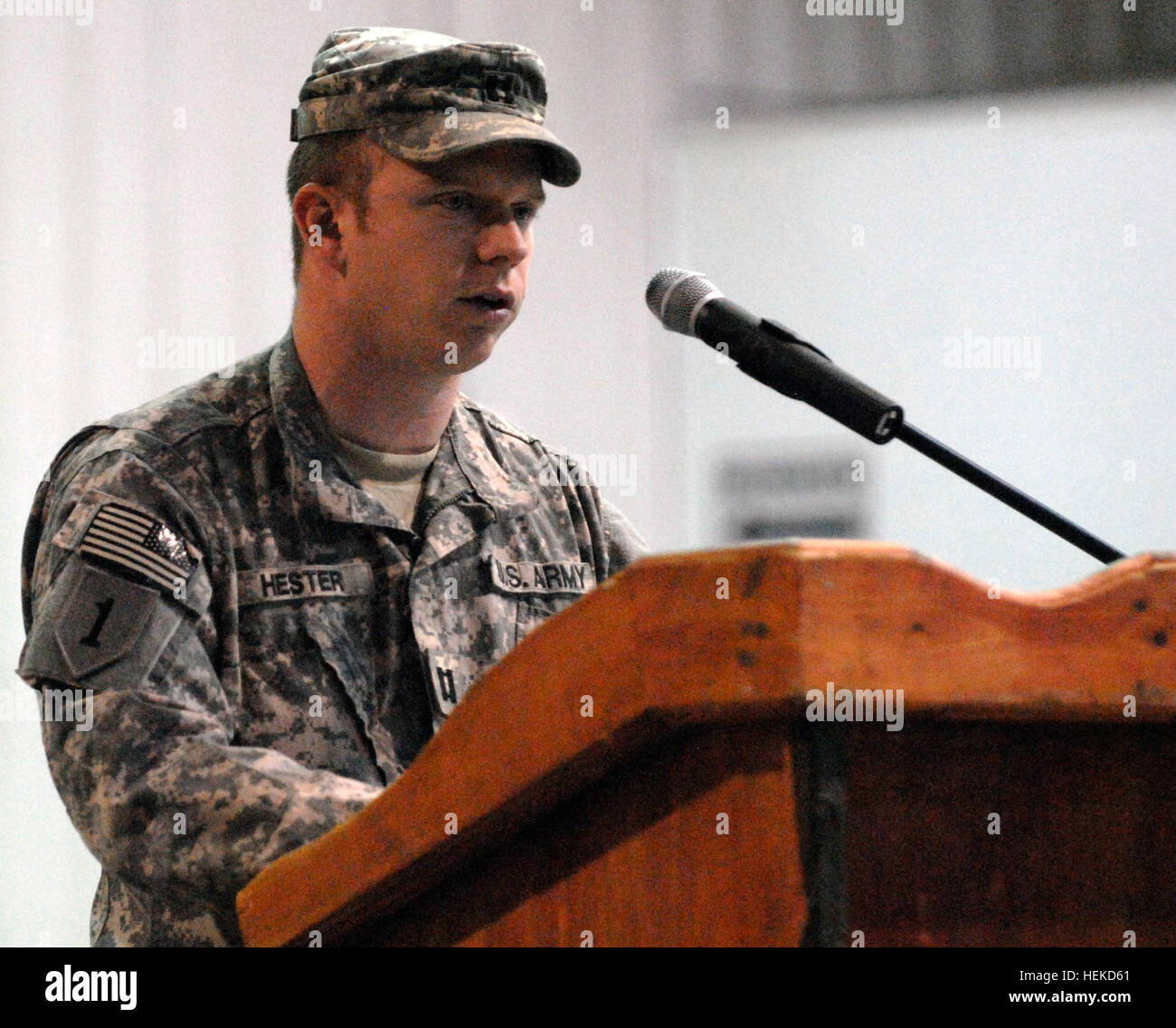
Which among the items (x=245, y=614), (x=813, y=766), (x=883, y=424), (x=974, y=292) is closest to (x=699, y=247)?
(x=974, y=292)

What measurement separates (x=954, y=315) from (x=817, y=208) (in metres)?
0.38

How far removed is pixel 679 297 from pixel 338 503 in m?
0.43

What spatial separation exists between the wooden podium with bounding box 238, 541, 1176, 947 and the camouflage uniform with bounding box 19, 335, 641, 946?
33 centimetres

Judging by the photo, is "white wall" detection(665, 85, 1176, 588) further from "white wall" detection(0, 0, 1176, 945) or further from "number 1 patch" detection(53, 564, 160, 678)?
"number 1 patch" detection(53, 564, 160, 678)

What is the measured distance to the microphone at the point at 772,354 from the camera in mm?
870

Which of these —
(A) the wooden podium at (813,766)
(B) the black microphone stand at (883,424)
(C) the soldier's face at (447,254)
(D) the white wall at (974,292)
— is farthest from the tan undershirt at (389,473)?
(D) the white wall at (974,292)

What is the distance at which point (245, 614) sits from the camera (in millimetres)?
1217

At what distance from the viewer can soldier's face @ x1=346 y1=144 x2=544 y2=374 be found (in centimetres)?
126

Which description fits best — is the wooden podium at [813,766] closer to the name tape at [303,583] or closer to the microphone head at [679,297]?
the microphone head at [679,297]

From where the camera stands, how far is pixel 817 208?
9.84 ft

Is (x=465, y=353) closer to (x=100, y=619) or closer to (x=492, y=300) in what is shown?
(x=492, y=300)
